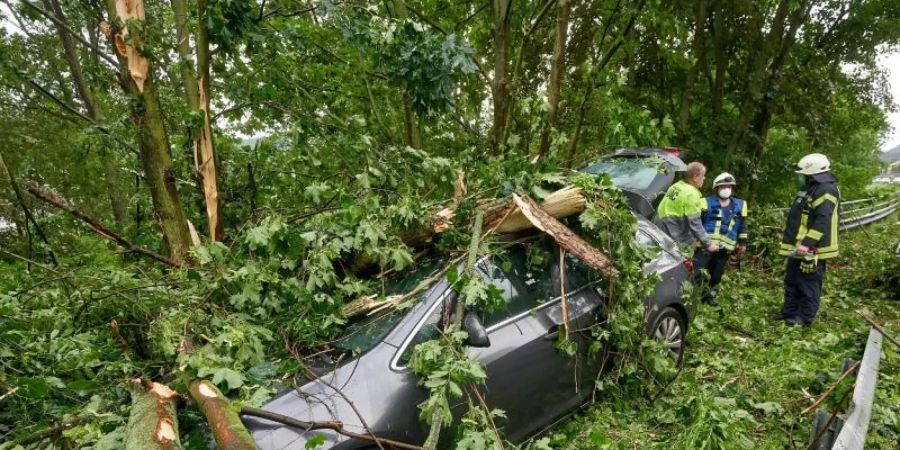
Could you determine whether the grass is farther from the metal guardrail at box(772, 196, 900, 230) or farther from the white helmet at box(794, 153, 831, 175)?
the metal guardrail at box(772, 196, 900, 230)

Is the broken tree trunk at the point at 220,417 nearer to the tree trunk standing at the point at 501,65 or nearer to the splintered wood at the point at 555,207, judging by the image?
A: the splintered wood at the point at 555,207

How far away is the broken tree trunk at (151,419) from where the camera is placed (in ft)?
6.83

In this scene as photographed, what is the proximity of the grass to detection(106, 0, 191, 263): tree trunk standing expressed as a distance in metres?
3.46

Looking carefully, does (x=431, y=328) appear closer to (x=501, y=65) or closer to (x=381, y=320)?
(x=381, y=320)

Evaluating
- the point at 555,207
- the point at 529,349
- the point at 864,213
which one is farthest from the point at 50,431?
the point at 864,213

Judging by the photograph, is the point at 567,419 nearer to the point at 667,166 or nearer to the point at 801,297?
the point at 667,166

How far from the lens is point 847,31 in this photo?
11.8 meters

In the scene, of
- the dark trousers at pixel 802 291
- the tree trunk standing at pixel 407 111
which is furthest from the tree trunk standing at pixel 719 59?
the tree trunk standing at pixel 407 111

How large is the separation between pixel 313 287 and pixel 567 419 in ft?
6.76

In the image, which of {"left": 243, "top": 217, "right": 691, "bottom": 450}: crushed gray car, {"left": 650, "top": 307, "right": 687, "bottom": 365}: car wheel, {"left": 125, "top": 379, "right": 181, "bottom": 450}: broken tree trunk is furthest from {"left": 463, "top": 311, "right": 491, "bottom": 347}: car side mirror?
{"left": 650, "top": 307, "right": 687, "bottom": 365}: car wheel

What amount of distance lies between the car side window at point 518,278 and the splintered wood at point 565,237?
0.59 ft

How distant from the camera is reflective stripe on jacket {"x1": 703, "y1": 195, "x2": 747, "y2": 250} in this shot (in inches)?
247

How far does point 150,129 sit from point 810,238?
6304 millimetres

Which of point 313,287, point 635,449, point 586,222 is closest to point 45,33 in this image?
point 313,287
